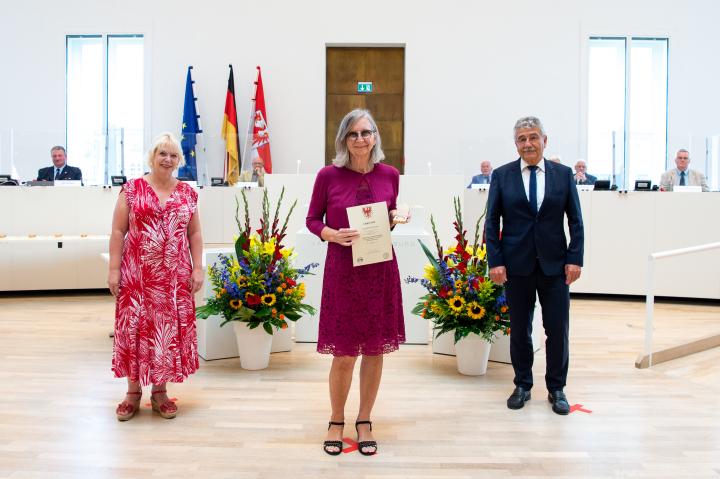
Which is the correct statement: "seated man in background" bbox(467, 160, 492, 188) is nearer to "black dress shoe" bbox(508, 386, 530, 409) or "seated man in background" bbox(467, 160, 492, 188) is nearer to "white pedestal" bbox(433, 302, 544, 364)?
"white pedestal" bbox(433, 302, 544, 364)

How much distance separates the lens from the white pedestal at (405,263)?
15.9 ft

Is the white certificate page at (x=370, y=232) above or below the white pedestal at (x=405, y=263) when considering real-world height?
above

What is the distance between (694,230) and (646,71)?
15.0 feet

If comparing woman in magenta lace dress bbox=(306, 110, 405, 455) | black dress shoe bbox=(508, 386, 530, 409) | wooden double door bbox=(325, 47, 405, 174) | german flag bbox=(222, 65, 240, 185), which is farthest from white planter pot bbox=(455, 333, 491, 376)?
german flag bbox=(222, 65, 240, 185)

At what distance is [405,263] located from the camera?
16.0ft

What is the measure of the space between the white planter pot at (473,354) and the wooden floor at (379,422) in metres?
0.07

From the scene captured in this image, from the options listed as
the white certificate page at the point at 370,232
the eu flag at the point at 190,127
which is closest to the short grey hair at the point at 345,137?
the white certificate page at the point at 370,232

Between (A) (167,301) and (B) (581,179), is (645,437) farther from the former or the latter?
(B) (581,179)

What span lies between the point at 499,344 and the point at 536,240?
135 cm

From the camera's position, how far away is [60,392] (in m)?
3.66

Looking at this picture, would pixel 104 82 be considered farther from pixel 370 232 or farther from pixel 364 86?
pixel 370 232


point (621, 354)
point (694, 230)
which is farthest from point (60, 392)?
point (694, 230)

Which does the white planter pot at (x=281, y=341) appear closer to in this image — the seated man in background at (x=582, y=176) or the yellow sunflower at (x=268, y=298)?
the yellow sunflower at (x=268, y=298)

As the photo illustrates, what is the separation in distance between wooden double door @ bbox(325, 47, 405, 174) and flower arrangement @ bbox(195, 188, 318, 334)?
246 inches
